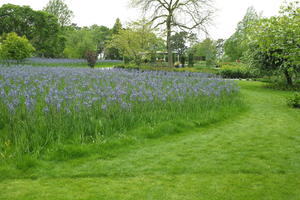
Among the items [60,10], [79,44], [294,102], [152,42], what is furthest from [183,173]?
[60,10]

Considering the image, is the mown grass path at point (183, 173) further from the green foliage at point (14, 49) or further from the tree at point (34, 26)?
the tree at point (34, 26)

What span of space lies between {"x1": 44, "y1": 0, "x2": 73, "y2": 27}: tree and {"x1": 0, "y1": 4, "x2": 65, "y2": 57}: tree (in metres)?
15.1

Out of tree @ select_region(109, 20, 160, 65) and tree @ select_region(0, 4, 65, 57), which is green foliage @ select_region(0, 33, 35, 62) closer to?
tree @ select_region(109, 20, 160, 65)

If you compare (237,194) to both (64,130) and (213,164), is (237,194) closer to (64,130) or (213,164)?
(213,164)

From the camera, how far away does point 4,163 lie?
452 centimetres

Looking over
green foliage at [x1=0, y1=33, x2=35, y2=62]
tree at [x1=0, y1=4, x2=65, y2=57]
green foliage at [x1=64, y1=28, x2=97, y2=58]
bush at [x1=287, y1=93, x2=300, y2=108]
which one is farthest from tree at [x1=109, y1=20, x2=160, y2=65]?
tree at [x1=0, y1=4, x2=65, y2=57]

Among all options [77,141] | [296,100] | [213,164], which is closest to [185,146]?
[213,164]

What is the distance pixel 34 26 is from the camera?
136ft

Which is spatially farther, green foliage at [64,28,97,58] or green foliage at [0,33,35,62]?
green foliage at [64,28,97,58]

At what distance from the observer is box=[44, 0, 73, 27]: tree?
56300 millimetres

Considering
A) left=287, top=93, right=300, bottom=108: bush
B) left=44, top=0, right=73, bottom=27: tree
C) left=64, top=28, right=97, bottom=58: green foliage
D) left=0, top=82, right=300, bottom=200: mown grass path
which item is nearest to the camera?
left=0, top=82, right=300, bottom=200: mown grass path

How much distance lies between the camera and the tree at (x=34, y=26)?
3978 cm

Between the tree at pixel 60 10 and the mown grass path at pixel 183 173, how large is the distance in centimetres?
5626

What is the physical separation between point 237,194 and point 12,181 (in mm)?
3051
